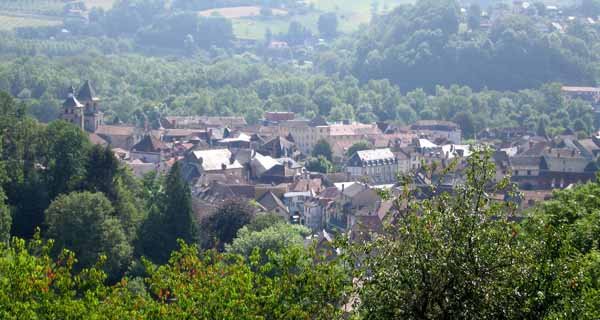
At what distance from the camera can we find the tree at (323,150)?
101375 millimetres

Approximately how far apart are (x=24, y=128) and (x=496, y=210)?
44239mm

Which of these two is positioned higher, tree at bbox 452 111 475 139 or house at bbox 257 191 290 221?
house at bbox 257 191 290 221

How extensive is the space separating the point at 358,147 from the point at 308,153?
9.60 m

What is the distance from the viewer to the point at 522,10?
590 feet

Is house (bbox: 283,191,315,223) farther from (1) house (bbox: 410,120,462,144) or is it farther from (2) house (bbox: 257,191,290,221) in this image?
(1) house (bbox: 410,120,462,144)

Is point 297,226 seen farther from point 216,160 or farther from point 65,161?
point 216,160

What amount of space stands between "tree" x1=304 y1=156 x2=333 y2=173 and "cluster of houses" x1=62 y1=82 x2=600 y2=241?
55.4 inches

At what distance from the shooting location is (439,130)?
115 meters

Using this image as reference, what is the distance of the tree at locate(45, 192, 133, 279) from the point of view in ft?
157

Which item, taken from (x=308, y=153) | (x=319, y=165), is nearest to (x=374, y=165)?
(x=319, y=165)

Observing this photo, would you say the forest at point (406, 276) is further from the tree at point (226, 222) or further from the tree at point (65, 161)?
the tree at point (65, 161)

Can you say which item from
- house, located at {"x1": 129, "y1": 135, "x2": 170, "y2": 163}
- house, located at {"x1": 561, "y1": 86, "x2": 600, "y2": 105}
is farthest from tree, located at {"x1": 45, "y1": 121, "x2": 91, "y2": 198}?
house, located at {"x1": 561, "y1": 86, "x2": 600, "y2": 105}

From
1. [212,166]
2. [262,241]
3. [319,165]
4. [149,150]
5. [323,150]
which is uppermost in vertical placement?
[262,241]

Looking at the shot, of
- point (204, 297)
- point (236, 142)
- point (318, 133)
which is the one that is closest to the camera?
point (204, 297)
